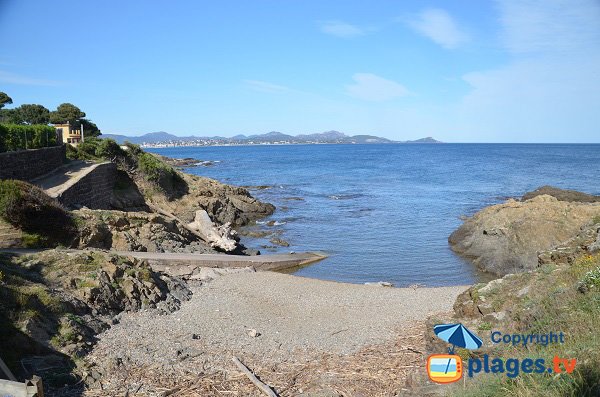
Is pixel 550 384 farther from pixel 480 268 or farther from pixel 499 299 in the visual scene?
pixel 480 268

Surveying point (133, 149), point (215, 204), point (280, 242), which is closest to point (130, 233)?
point (280, 242)

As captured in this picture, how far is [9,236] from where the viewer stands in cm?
1572

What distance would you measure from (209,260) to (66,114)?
119 ft

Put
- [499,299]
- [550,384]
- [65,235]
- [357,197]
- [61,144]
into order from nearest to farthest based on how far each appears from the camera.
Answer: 1. [550,384]
2. [499,299]
3. [65,235]
4. [61,144]
5. [357,197]

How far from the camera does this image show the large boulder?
68.6 ft

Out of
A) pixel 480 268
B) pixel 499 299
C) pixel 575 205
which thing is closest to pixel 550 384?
pixel 499 299

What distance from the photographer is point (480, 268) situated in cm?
2183

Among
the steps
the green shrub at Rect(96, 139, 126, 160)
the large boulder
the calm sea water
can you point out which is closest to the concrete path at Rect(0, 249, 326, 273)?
the calm sea water

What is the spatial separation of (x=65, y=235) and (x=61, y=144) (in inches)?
533

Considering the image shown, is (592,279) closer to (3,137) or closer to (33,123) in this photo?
(3,137)

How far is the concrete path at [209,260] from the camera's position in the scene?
16703mm

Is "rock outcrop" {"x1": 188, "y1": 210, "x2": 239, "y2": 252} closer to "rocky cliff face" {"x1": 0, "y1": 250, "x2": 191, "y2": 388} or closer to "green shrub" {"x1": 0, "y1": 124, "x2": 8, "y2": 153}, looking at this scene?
"rocky cliff face" {"x1": 0, "y1": 250, "x2": 191, "y2": 388}

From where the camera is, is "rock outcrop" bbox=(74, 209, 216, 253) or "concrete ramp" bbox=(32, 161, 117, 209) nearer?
"rock outcrop" bbox=(74, 209, 216, 253)

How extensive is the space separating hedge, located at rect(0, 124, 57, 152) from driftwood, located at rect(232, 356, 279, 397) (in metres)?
16.5
